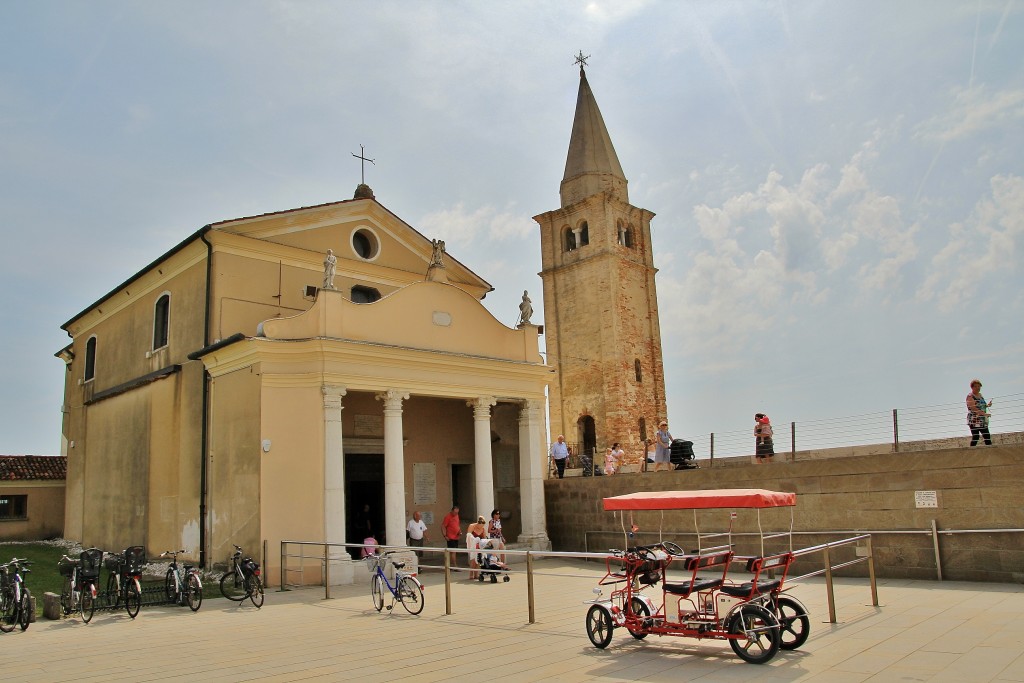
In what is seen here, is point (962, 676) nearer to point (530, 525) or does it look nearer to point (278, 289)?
point (530, 525)

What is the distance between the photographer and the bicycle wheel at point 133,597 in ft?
40.7

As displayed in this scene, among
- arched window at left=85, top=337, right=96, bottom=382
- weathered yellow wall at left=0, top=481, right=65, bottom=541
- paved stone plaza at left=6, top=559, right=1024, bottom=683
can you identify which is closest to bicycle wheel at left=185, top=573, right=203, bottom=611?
paved stone plaza at left=6, top=559, right=1024, bottom=683

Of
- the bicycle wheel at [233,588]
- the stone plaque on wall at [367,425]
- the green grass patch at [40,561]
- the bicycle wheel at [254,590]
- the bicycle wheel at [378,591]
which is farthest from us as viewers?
the stone plaque on wall at [367,425]

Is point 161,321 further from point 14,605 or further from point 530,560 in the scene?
point 530,560

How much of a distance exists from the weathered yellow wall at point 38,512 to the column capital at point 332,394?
20.7 meters

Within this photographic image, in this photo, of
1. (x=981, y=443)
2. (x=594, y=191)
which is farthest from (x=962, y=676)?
(x=594, y=191)

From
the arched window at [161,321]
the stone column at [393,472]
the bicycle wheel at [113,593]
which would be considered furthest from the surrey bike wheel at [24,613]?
the arched window at [161,321]

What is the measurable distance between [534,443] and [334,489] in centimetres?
629

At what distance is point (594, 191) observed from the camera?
124 ft

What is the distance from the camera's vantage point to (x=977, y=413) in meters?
14.1

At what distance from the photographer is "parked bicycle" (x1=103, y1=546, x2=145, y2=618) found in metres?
12.4

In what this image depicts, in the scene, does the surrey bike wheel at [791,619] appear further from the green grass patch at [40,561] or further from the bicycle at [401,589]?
the green grass patch at [40,561]

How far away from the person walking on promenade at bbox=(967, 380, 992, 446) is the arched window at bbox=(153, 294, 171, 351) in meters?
19.3

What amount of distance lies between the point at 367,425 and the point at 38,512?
1880cm
